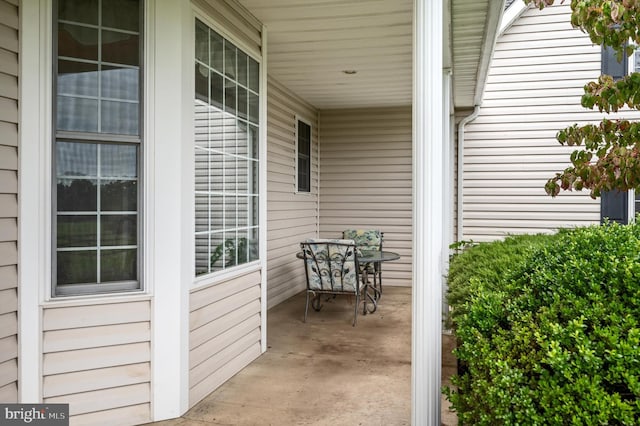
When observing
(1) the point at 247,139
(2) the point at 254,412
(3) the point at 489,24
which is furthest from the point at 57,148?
(3) the point at 489,24

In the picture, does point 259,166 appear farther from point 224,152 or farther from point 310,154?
point 310,154

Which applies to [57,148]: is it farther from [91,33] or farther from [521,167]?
[521,167]

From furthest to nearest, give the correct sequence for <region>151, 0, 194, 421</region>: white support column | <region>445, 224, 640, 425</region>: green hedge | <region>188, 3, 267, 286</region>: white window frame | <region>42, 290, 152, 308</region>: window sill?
<region>188, 3, 267, 286</region>: white window frame, <region>151, 0, 194, 421</region>: white support column, <region>42, 290, 152, 308</region>: window sill, <region>445, 224, 640, 425</region>: green hedge

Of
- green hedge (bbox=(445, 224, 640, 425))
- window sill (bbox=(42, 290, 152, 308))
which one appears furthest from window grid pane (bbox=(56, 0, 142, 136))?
green hedge (bbox=(445, 224, 640, 425))

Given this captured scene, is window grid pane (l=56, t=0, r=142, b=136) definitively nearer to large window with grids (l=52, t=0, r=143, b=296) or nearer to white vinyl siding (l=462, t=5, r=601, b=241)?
large window with grids (l=52, t=0, r=143, b=296)

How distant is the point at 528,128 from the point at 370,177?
2659 mm

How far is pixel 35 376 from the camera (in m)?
2.44

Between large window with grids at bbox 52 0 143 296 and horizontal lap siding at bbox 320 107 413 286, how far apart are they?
5.29 meters

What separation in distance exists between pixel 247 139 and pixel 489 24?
2230mm

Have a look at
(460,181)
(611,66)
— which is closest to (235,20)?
(460,181)

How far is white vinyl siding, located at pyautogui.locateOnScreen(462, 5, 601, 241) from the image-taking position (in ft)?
22.8

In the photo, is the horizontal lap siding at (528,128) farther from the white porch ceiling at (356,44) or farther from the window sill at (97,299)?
the window sill at (97,299)

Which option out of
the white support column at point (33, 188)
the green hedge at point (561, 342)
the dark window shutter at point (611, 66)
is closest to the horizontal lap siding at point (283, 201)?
the white support column at point (33, 188)

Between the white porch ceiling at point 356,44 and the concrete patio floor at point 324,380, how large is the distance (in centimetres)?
281
